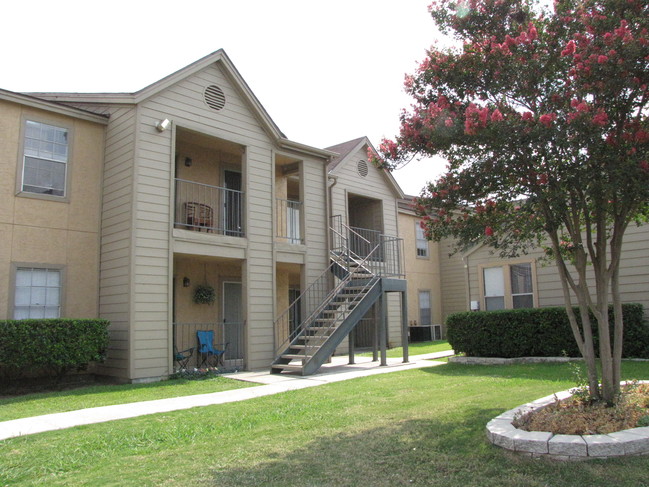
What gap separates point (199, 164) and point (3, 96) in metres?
4.56

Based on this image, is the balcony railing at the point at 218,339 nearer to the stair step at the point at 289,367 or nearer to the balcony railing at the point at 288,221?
the stair step at the point at 289,367

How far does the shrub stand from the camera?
888cm

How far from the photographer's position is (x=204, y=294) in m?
13.1

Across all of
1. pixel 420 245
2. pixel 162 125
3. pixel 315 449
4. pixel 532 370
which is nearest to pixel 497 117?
pixel 315 449

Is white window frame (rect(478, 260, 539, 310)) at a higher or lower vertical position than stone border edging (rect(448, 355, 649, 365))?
higher

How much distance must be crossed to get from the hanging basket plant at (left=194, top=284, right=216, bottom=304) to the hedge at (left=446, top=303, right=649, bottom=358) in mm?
5845

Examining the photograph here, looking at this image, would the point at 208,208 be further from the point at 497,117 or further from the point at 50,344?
the point at 497,117

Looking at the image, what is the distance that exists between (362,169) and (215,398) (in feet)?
34.1

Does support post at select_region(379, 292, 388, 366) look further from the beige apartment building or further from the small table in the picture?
the small table

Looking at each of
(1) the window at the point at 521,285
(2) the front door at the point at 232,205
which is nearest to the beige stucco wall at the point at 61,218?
(2) the front door at the point at 232,205

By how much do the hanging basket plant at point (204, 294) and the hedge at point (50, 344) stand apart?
3006 millimetres

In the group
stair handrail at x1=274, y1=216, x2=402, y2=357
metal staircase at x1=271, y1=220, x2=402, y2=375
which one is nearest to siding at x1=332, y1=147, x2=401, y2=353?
stair handrail at x1=274, y1=216, x2=402, y2=357

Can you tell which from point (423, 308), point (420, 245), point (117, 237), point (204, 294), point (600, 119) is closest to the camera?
point (600, 119)

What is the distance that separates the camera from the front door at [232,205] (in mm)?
13384
